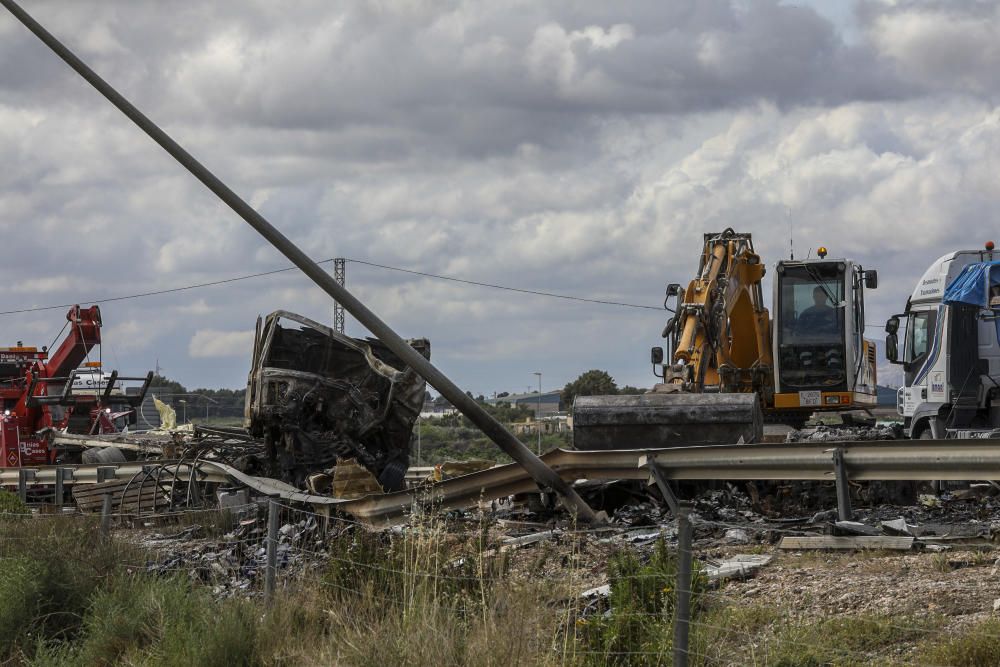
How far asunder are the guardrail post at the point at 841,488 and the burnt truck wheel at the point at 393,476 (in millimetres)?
6478

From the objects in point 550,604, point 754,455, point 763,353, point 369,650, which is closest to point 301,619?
point 369,650

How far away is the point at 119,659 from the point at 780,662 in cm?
497

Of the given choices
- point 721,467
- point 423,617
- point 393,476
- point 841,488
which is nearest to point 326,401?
point 393,476

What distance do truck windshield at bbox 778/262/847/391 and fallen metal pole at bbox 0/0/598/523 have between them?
471 inches

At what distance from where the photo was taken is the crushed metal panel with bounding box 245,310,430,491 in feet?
50.2

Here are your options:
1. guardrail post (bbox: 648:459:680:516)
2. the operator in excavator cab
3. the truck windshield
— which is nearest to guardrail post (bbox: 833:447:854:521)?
guardrail post (bbox: 648:459:680:516)

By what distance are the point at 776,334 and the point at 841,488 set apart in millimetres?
11350

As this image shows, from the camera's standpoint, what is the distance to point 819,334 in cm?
2141

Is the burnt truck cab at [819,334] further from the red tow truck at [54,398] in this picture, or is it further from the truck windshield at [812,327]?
the red tow truck at [54,398]

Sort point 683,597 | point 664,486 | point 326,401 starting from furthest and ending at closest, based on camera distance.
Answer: point 326,401, point 664,486, point 683,597

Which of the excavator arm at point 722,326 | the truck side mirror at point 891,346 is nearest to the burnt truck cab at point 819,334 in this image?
the excavator arm at point 722,326

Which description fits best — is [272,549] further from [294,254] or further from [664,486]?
[664,486]

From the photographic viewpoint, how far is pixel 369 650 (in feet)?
24.1

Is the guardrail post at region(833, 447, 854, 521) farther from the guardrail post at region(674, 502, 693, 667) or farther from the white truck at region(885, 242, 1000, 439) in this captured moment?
the white truck at region(885, 242, 1000, 439)
